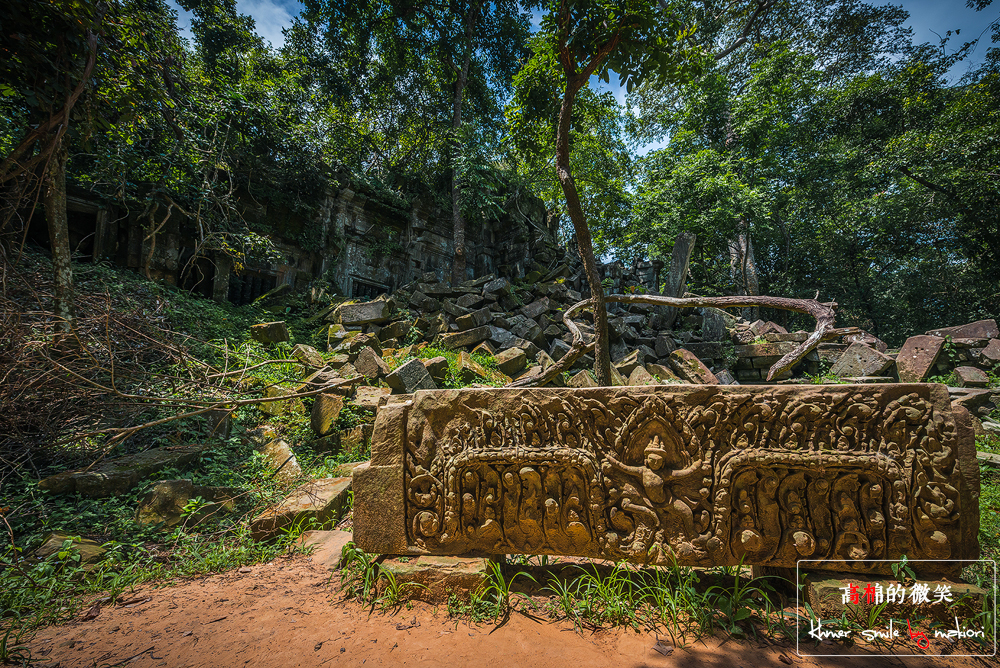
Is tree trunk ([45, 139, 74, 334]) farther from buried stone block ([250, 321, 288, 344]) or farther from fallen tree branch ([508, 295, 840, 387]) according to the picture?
fallen tree branch ([508, 295, 840, 387])

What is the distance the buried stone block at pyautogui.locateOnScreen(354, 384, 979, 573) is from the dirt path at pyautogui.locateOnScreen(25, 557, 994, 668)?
351 millimetres

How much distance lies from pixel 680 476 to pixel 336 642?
6.36ft

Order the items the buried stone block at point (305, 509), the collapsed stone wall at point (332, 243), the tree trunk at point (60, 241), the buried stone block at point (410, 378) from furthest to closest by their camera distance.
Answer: the collapsed stone wall at point (332, 243) < the buried stone block at point (410, 378) < the tree trunk at point (60, 241) < the buried stone block at point (305, 509)

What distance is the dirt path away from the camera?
162cm

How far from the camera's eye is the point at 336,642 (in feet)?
5.78

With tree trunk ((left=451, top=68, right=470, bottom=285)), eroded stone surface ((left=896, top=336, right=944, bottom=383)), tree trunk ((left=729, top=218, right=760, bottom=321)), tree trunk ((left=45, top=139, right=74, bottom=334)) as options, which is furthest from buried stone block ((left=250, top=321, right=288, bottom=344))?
tree trunk ((left=729, top=218, right=760, bottom=321))

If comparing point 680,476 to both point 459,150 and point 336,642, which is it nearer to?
point 336,642

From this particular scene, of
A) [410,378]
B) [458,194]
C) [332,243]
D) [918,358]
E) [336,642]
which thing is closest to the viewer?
[336,642]

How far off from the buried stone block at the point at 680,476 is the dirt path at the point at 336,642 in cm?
35

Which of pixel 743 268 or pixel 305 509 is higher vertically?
pixel 743 268

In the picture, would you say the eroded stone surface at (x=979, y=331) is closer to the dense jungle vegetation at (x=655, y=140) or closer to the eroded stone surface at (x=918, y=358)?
the eroded stone surface at (x=918, y=358)

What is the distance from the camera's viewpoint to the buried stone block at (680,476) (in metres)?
1.86

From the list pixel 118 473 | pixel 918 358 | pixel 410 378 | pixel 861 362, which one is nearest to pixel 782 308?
pixel 410 378

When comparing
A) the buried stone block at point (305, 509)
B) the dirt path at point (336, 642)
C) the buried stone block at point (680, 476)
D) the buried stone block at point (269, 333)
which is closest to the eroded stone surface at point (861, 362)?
the buried stone block at point (680, 476)
